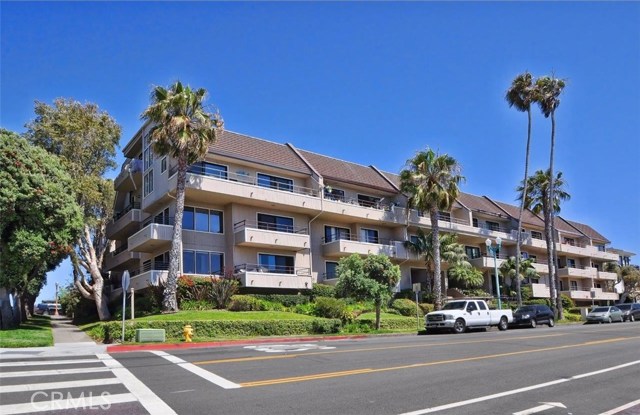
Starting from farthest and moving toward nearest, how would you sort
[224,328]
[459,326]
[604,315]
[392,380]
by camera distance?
1. [604,315]
2. [459,326]
3. [224,328]
4. [392,380]

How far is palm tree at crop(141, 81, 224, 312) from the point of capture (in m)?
29.6

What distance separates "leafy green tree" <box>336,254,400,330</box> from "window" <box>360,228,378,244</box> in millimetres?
13350

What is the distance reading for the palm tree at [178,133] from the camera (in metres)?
29.6

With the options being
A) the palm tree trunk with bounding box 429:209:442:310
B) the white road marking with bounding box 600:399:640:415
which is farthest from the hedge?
the white road marking with bounding box 600:399:640:415

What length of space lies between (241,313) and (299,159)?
1545 centimetres

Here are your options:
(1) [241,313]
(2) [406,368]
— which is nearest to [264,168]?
(1) [241,313]

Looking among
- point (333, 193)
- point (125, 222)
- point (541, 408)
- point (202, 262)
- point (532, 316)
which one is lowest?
point (532, 316)

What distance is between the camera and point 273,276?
112 ft

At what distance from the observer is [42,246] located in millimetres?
26516

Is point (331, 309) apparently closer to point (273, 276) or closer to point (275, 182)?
point (273, 276)

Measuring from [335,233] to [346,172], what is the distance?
5.49 meters

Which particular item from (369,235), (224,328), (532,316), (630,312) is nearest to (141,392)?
(224,328)

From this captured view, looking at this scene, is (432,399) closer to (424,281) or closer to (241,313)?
(241,313)

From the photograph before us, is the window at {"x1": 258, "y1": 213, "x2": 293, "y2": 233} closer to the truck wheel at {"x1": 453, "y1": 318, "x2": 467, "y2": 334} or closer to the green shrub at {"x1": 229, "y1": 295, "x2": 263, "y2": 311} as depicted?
the green shrub at {"x1": 229, "y1": 295, "x2": 263, "y2": 311}
